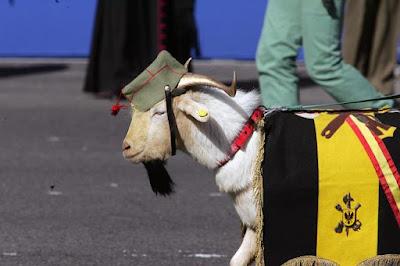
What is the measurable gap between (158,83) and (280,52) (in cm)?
226

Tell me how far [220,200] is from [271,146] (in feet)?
9.11

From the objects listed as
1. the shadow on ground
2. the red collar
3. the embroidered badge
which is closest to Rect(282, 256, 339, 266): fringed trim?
the embroidered badge

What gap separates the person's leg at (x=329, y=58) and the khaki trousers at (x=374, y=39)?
409 cm

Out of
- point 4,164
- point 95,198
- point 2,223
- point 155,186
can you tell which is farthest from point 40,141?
point 155,186

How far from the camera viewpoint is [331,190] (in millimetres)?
4852

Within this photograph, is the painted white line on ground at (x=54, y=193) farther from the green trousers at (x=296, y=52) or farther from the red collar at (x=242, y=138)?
the red collar at (x=242, y=138)

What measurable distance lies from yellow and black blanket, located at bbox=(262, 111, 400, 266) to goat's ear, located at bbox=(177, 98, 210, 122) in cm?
25

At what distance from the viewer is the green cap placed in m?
4.91

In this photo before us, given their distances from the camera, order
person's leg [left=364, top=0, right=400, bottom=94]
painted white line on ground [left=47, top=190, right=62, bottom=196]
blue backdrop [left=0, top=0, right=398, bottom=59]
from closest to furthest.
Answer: painted white line on ground [left=47, top=190, right=62, bottom=196] < person's leg [left=364, top=0, right=400, bottom=94] < blue backdrop [left=0, top=0, right=398, bottom=59]

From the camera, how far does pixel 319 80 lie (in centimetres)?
722

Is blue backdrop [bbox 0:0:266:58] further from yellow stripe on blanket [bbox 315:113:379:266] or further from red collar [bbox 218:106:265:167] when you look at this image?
yellow stripe on blanket [bbox 315:113:379:266]

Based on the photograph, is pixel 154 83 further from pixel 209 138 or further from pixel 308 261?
pixel 308 261

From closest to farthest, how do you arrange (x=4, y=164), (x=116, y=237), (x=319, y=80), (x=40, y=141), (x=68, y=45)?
(x=116, y=237) < (x=319, y=80) < (x=4, y=164) < (x=40, y=141) < (x=68, y=45)

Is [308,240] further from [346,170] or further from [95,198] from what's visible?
[95,198]
